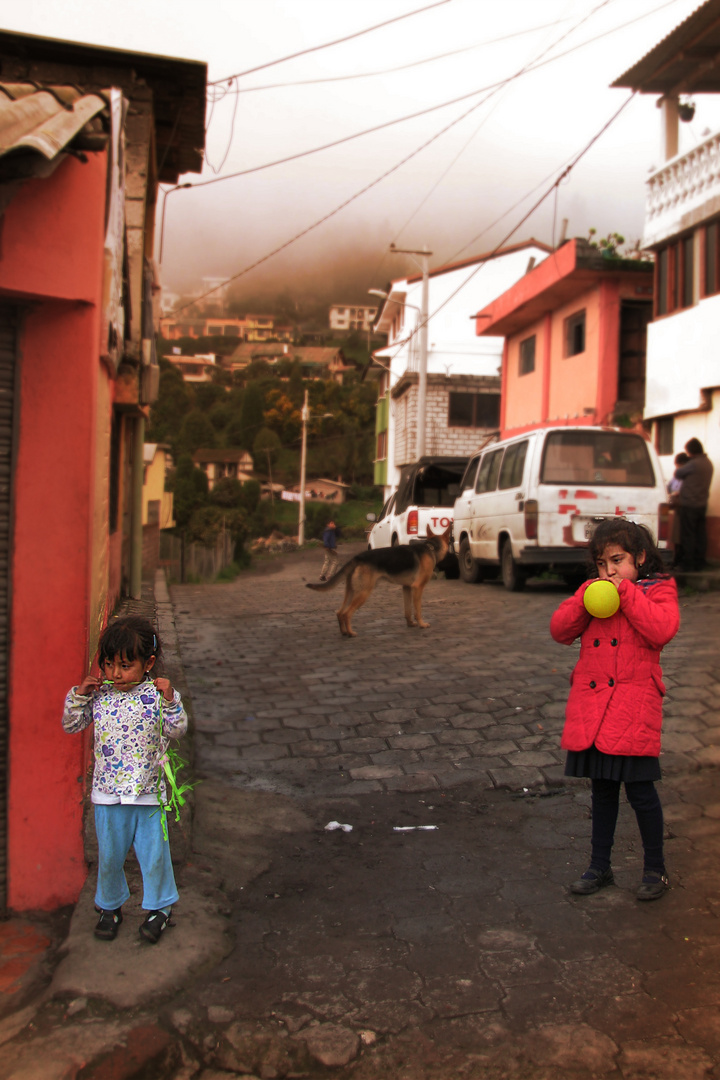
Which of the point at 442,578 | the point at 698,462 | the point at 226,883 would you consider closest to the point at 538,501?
the point at 698,462

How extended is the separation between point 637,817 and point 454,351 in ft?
104

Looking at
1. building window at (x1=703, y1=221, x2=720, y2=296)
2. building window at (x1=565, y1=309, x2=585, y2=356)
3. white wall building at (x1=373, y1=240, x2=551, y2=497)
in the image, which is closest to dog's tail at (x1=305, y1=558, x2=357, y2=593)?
building window at (x1=703, y1=221, x2=720, y2=296)

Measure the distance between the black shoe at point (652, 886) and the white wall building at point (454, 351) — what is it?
2841cm

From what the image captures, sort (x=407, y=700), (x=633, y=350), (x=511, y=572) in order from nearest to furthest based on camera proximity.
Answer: (x=407, y=700) → (x=511, y=572) → (x=633, y=350)

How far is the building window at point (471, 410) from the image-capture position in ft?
106

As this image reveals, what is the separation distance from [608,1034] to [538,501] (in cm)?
813

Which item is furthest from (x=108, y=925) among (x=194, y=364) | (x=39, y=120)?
(x=194, y=364)

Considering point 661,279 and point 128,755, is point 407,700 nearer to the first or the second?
point 128,755

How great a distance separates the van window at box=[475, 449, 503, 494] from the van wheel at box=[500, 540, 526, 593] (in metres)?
0.98

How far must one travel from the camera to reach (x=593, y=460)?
10.3m

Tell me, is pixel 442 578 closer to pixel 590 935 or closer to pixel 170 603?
pixel 170 603

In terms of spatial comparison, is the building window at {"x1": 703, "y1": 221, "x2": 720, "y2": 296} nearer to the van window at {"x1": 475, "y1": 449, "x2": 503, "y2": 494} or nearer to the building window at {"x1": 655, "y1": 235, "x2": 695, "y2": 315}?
the building window at {"x1": 655, "y1": 235, "x2": 695, "y2": 315}

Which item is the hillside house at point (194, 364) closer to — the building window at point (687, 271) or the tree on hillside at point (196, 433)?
the tree on hillside at point (196, 433)

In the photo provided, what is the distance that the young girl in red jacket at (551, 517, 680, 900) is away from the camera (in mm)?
3129
